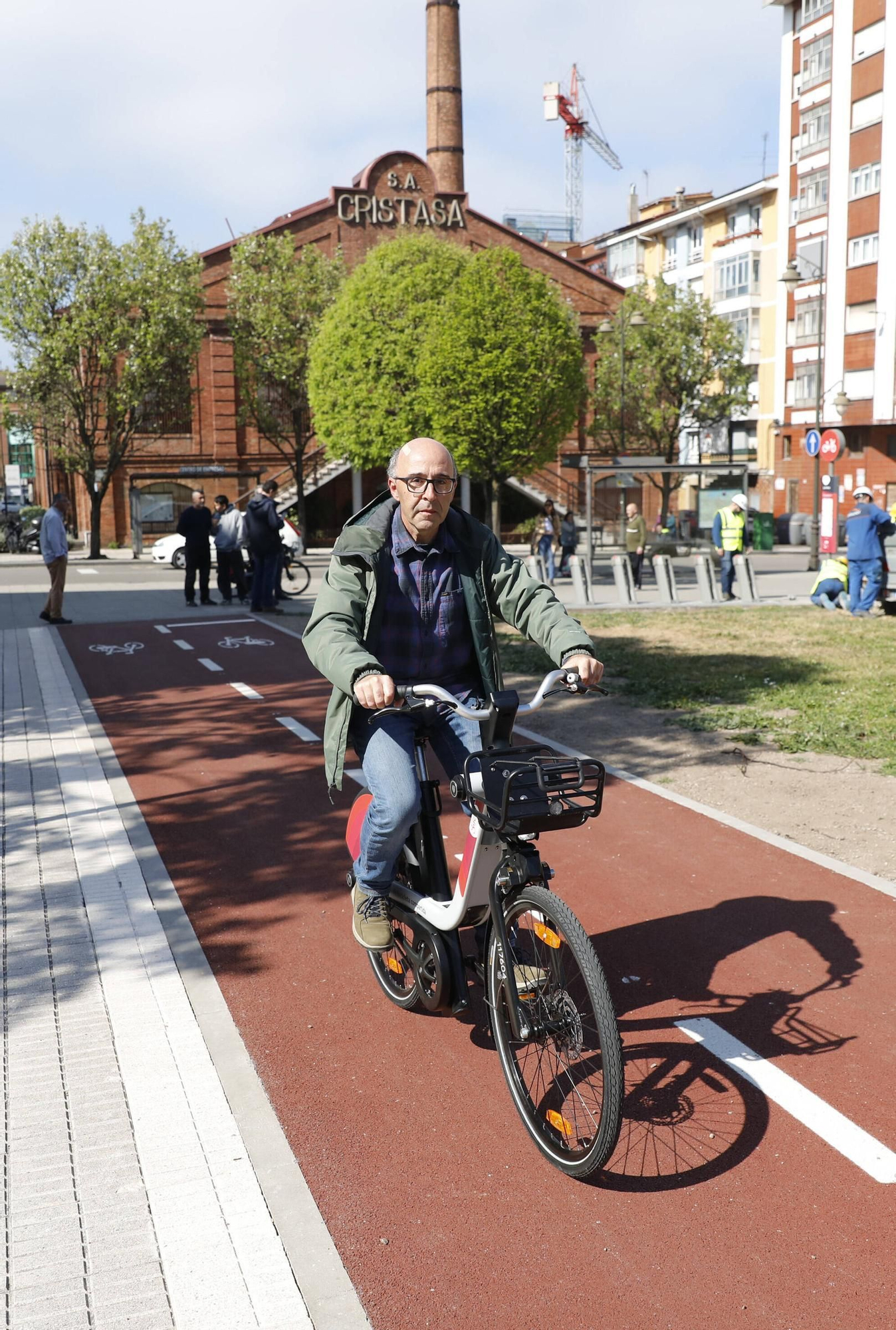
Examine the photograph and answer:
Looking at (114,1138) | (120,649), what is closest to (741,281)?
(120,649)

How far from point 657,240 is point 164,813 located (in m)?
62.6

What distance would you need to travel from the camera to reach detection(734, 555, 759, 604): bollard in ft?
62.8

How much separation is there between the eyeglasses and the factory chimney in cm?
4698

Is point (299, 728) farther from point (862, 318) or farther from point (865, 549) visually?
point (862, 318)

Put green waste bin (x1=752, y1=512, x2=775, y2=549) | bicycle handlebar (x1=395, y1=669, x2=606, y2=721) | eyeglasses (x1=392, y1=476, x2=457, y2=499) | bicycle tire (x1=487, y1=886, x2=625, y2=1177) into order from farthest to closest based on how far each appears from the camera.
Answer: green waste bin (x1=752, y1=512, x2=775, y2=549) → eyeglasses (x1=392, y1=476, x2=457, y2=499) → bicycle handlebar (x1=395, y1=669, x2=606, y2=721) → bicycle tire (x1=487, y1=886, x2=625, y2=1177)

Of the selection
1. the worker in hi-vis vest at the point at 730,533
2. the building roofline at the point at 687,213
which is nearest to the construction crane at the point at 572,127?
the building roofline at the point at 687,213

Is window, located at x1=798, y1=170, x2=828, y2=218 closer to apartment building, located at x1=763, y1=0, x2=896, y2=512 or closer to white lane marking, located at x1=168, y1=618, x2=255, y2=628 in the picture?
apartment building, located at x1=763, y1=0, x2=896, y2=512

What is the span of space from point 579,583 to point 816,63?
127 ft

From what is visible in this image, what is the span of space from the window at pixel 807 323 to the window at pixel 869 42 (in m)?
8.99

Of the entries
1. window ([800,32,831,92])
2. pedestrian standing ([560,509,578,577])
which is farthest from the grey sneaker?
window ([800,32,831,92])

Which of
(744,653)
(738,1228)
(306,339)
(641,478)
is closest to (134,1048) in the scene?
(738,1228)

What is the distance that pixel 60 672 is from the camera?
12156mm

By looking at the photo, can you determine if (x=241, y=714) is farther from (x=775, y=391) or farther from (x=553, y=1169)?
(x=775, y=391)

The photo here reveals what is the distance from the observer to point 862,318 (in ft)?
148
